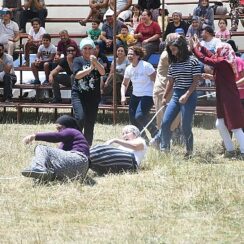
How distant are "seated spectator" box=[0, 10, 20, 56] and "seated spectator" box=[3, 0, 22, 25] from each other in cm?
135

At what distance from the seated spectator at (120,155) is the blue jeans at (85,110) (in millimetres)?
1307

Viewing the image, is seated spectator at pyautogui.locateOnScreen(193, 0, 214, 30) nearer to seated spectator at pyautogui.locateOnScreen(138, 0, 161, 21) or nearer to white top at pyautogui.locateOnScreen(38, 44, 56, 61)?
seated spectator at pyautogui.locateOnScreen(138, 0, 161, 21)

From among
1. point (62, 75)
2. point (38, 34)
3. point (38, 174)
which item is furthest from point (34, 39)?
point (38, 174)

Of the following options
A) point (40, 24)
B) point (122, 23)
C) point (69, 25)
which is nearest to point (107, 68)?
point (122, 23)

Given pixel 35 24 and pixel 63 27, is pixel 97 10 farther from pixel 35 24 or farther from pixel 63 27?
pixel 35 24

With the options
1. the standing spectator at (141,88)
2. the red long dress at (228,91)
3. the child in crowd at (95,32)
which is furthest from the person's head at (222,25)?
the red long dress at (228,91)

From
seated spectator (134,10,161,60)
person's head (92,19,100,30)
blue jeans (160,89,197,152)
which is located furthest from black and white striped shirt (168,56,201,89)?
person's head (92,19,100,30)

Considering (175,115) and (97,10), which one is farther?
(97,10)

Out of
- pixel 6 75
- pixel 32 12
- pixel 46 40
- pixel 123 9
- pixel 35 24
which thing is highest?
pixel 123 9

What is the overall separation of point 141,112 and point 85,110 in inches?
43.3

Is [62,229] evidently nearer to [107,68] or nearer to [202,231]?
[202,231]

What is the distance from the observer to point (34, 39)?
18094 millimetres

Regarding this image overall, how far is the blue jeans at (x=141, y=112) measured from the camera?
466 inches

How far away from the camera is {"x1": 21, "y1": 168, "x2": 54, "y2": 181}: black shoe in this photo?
863 centimetres
